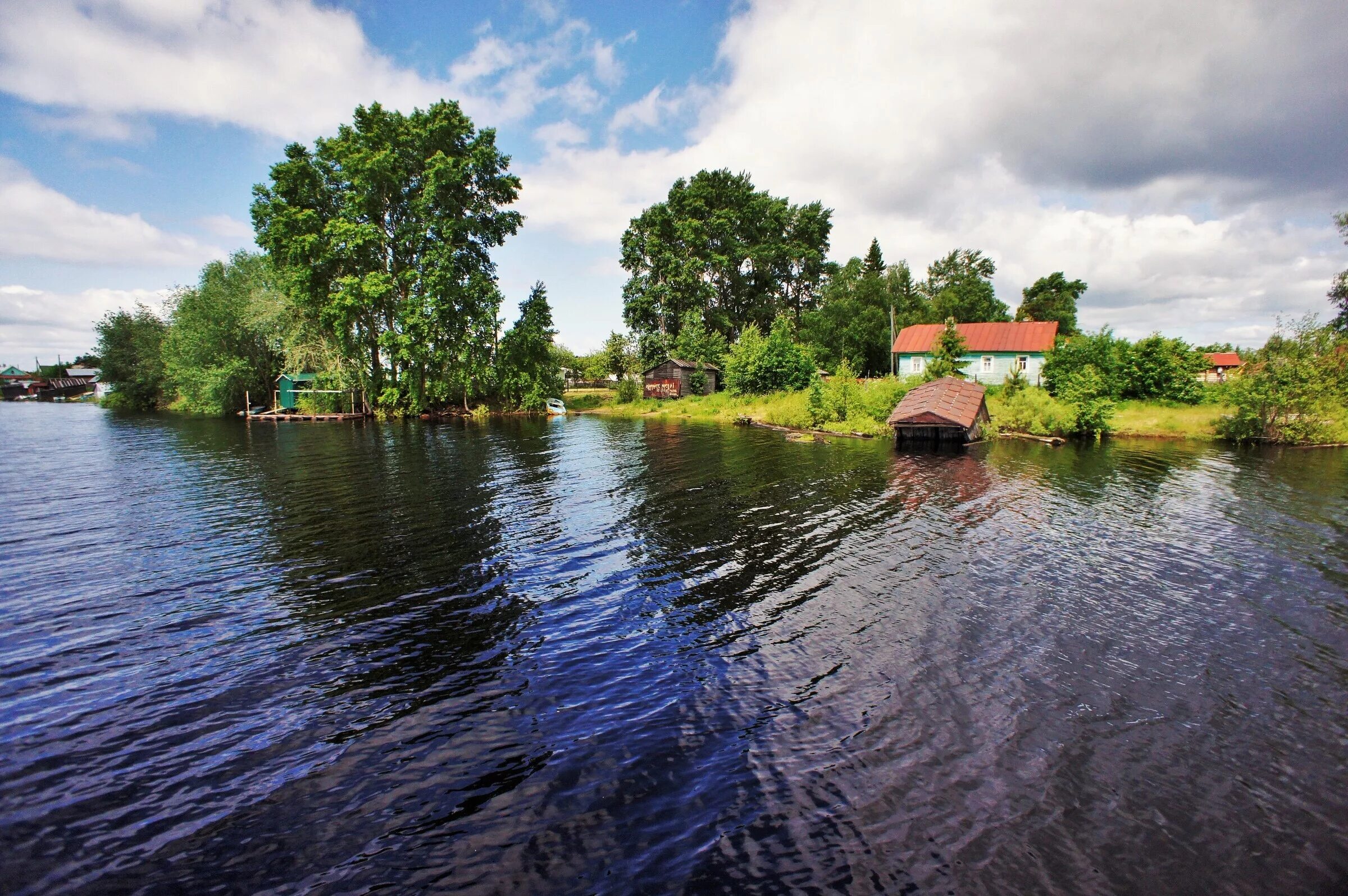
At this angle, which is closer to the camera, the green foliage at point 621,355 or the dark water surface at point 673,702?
the dark water surface at point 673,702

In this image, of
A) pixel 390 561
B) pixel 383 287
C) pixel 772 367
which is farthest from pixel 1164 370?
pixel 383 287

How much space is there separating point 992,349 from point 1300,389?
26.9 m

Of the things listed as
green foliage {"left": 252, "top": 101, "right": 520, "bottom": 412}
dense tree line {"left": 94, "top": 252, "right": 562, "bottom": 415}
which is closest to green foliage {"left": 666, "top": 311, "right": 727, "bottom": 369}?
dense tree line {"left": 94, "top": 252, "right": 562, "bottom": 415}

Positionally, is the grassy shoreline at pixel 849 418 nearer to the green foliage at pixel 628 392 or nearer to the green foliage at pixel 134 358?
the green foliage at pixel 628 392

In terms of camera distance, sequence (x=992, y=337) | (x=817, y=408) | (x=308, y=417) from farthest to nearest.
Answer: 1. (x=992, y=337)
2. (x=308, y=417)
3. (x=817, y=408)

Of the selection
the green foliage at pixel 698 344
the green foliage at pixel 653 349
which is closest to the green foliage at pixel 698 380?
the green foliage at pixel 698 344

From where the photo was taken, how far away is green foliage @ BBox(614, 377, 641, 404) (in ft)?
231

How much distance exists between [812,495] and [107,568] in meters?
19.7

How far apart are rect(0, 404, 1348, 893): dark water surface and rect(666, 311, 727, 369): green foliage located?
186 ft

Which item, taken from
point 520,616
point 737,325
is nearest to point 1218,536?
point 520,616

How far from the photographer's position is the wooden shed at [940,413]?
33.5 meters

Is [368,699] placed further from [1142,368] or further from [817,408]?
[1142,368]

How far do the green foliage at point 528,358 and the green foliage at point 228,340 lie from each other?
2244 cm

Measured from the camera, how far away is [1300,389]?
108 ft
